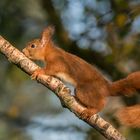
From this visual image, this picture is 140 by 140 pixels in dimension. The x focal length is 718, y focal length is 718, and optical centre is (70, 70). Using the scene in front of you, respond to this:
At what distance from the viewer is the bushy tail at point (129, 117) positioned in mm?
4891

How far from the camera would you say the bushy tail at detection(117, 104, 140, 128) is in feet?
16.0

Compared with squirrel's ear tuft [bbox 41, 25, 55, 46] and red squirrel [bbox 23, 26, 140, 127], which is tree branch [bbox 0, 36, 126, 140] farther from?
squirrel's ear tuft [bbox 41, 25, 55, 46]

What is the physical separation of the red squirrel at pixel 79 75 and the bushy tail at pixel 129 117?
0.13 m

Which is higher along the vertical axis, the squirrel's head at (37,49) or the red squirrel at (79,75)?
the squirrel's head at (37,49)

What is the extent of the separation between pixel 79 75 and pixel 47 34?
43 centimetres

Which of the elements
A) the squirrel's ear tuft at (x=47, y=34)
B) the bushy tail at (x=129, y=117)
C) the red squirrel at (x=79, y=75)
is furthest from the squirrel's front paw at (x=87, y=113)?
the squirrel's ear tuft at (x=47, y=34)

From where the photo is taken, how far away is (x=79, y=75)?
16.7 ft

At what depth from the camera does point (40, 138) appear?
8.15 m

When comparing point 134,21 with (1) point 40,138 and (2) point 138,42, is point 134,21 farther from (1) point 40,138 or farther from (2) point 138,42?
(1) point 40,138

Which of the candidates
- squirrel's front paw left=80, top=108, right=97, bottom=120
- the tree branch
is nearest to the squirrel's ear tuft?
the tree branch

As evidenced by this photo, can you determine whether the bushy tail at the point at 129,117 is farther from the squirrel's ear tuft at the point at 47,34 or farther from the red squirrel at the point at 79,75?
the squirrel's ear tuft at the point at 47,34

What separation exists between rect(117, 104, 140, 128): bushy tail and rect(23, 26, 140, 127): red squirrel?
130mm

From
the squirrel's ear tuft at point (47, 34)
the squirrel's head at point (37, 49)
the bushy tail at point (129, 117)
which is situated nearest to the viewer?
the bushy tail at point (129, 117)

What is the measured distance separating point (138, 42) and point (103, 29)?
13.1 inches
